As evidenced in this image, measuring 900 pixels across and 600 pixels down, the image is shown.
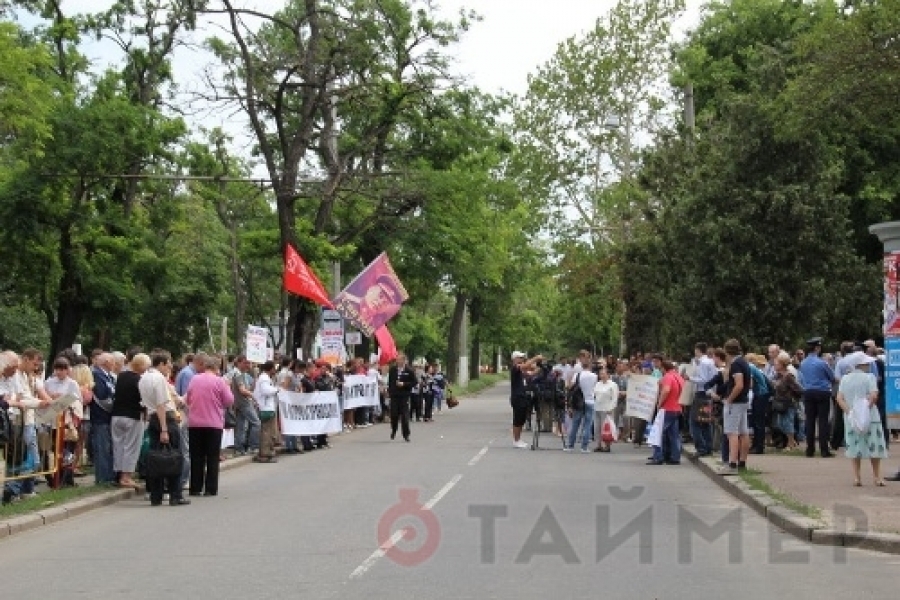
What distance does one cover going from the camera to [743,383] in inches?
760

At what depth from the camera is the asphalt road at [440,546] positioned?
1009cm

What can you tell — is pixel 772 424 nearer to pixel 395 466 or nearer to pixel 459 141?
pixel 395 466

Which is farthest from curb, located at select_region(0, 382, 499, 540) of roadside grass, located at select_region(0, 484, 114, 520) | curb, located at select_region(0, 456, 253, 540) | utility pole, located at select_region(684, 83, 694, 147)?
utility pole, located at select_region(684, 83, 694, 147)

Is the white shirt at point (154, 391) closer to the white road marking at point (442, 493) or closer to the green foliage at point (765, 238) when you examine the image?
the white road marking at point (442, 493)

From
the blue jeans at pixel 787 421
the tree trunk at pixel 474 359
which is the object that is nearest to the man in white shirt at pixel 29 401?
the blue jeans at pixel 787 421

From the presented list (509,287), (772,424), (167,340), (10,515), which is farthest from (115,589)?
(509,287)

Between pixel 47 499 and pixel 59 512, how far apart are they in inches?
41.4

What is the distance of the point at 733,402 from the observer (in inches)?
770

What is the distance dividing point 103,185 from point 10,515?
25.2 metres

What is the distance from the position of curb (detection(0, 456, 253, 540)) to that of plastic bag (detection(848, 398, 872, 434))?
9.42 m

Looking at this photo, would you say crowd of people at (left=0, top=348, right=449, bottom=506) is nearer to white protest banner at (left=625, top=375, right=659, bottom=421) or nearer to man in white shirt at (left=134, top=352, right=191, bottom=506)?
man in white shirt at (left=134, top=352, right=191, bottom=506)

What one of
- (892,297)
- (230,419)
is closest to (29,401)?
(230,419)

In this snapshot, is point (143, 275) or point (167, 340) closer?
point (143, 275)

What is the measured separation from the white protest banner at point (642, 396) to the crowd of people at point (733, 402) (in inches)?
9.5
